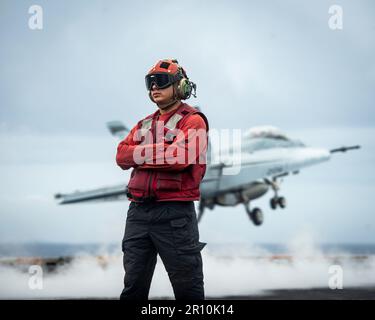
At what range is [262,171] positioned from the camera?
1922 centimetres

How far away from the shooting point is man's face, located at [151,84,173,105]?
4496 mm

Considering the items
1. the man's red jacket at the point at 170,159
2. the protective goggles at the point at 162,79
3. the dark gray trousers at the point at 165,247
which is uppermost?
the protective goggles at the point at 162,79

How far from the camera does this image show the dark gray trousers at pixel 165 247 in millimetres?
4234

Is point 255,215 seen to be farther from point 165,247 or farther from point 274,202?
point 165,247

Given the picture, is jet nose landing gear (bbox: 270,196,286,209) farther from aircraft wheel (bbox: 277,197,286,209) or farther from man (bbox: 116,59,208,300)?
man (bbox: 116,59,208,300)

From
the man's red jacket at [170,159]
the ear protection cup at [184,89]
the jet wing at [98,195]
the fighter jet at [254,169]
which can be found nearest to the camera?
the man's red jacket at [170,159]

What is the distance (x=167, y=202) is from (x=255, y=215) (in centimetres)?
1553

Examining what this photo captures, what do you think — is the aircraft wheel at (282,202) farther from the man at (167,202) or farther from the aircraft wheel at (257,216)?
the man at (167,202)

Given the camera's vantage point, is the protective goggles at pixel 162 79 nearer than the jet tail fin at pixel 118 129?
Yes

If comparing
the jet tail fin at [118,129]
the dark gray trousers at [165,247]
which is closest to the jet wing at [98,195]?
the jet tail fin at [118,129]

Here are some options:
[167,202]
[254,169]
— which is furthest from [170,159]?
[254,169]

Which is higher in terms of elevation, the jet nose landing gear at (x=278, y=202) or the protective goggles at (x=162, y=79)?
the jet nose landing gear at (x=278, y=202)
